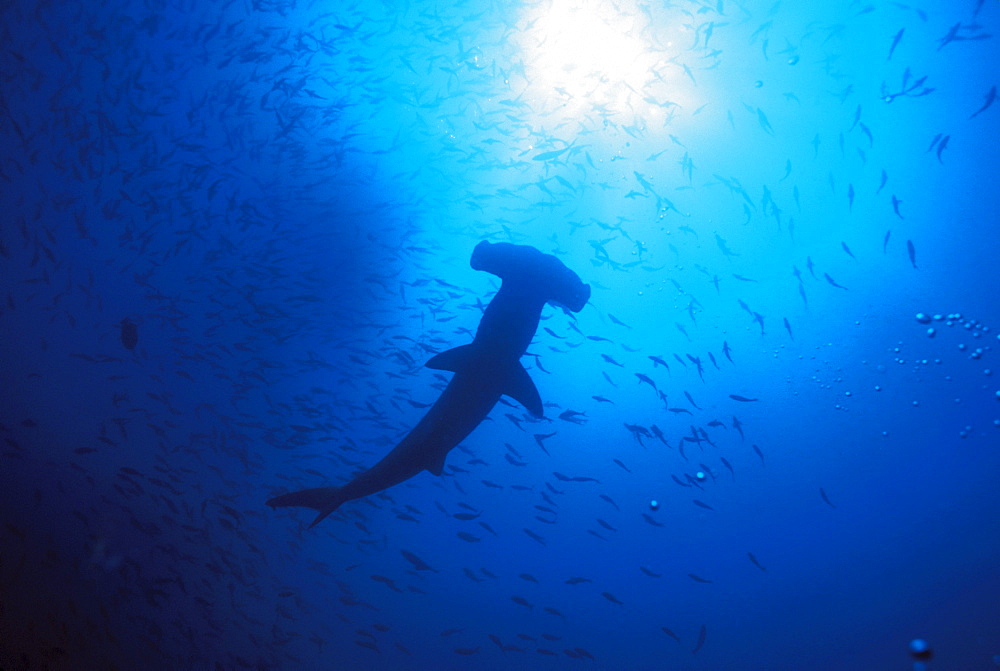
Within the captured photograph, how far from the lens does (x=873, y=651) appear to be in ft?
44.7

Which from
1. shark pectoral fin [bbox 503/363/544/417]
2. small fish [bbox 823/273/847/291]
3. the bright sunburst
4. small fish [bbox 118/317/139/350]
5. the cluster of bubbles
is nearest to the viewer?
shark pectoral fin [bbox 503/363/544/417]

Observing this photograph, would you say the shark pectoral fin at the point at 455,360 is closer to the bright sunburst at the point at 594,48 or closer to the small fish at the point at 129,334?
the bright sunburst at the point at 594,48

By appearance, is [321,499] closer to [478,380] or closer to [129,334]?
[478,380]

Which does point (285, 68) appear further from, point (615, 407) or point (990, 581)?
point (990, 581)

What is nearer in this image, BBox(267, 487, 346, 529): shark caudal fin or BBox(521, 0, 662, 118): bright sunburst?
BBox(267, 487, 346, 529): shark caudal fin

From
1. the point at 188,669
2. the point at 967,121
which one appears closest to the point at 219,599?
the point at 188,669

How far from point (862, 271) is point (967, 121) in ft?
7.16

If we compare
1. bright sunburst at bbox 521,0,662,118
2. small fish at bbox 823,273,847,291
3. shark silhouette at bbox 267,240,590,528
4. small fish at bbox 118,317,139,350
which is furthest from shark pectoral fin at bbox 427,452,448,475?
small fish at bbox 118,317,139,350

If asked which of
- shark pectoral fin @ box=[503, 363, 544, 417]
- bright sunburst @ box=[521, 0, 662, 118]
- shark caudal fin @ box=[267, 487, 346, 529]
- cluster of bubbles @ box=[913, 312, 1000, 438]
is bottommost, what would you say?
shark caudal fin @ box=[267, 487, 346, 529]

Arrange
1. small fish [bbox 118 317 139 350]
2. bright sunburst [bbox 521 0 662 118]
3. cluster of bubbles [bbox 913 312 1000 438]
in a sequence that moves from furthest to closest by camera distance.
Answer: small fish [bbox 118 317 139 350]
cluster of bubbles [bbox 913 312 1000 438]
bright sunburst [bbox 521 0 662 118]

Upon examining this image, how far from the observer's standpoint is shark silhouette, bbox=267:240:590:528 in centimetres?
468

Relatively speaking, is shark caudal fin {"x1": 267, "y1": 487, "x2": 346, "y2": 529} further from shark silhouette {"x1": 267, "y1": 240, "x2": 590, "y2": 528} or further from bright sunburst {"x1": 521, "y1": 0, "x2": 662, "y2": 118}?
bright sunburst {"x1": 521, "y1": 0, "x2": 662, "y2": 118}

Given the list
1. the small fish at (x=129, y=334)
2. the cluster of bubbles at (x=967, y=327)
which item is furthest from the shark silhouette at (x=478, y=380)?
the cluster of bubbles at (x=967, y=327)

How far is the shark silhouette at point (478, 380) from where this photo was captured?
468 centimetres
